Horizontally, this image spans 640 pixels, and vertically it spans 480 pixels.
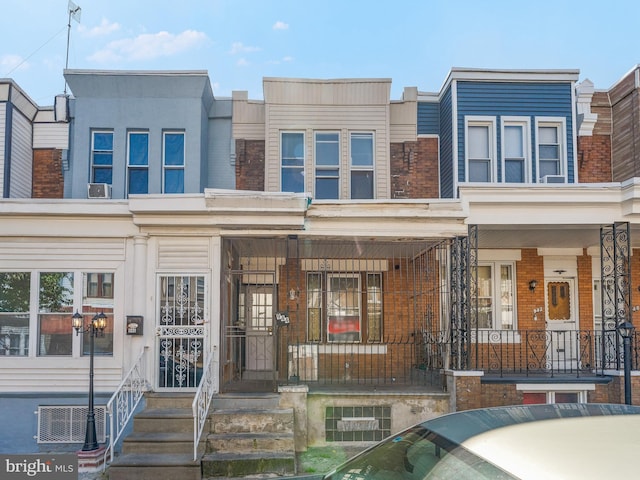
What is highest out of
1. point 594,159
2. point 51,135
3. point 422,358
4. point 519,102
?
point 519,102

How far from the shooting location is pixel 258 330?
1270 cm

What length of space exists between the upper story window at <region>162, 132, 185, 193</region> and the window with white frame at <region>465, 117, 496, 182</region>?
20.5 ft

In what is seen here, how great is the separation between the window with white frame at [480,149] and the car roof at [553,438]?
32.4ft

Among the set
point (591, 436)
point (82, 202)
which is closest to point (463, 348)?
point (82, 202)

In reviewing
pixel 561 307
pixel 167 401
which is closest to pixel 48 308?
pixel 167 401

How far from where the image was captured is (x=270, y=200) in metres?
9.41

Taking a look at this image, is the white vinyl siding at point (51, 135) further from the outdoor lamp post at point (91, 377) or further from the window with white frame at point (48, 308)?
the outdoor lamp post at point (91, 377)

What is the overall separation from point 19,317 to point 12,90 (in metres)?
5.23

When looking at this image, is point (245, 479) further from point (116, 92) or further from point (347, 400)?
point (116, 92)

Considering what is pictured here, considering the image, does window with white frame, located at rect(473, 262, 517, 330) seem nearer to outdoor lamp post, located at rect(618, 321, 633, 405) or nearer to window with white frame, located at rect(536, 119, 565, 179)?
window with white frame, located at rect(536, 119, 565, 179)

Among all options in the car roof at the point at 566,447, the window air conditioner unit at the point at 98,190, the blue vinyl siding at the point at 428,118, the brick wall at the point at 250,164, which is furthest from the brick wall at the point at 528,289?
the car roof at the point at 566,447

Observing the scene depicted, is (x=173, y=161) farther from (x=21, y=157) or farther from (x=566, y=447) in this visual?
(x=566, y=447)

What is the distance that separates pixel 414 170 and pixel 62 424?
8795mm

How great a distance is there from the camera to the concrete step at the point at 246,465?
773 cm
